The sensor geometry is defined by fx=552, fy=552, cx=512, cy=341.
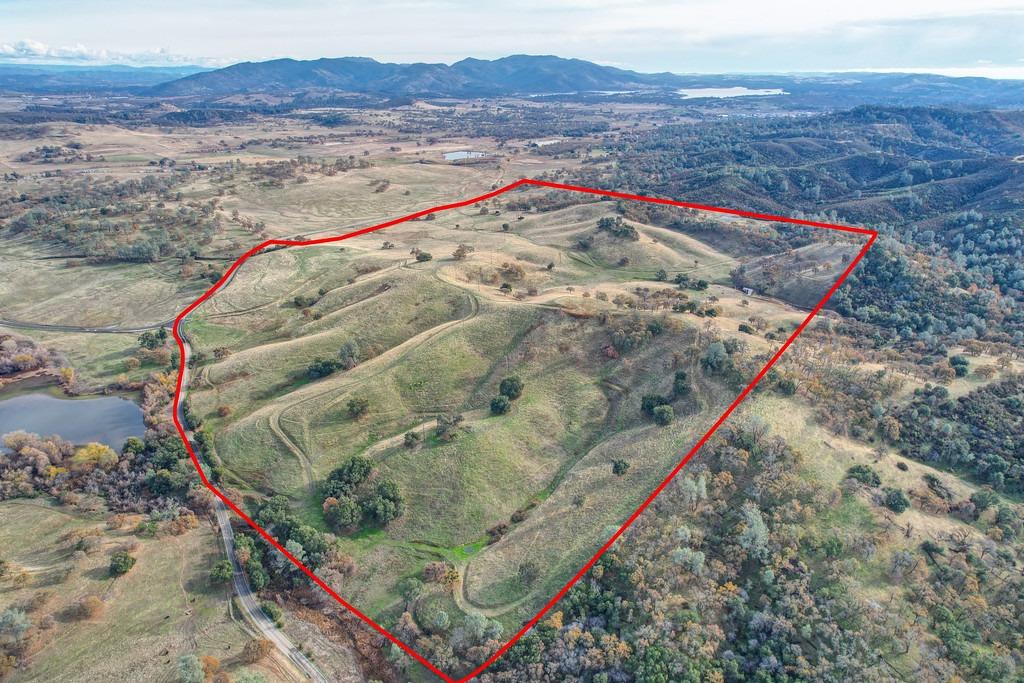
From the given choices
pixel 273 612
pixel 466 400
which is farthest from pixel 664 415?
pixel 273 612

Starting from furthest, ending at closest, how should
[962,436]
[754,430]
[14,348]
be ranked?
[14,348]
[962,436]
[754,430]

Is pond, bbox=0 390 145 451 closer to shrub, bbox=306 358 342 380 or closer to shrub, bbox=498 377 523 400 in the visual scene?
shrub, bbox=306 358 342 380

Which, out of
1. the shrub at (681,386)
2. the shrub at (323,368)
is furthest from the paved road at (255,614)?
the shrub at (681,386)

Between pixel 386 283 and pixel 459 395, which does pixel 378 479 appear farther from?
pixel 386 283

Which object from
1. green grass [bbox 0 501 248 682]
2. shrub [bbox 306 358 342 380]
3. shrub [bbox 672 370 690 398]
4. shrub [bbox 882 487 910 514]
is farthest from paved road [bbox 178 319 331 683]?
shrub [bbox 882 487 910 514]

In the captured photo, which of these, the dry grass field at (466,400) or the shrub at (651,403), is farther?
the shrub at (651,403)

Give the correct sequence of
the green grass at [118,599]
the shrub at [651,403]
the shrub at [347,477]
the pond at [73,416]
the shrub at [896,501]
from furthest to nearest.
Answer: the pond at [73,416]
the shrub at [651,403]
the shrub at [347,477]
the shrub at [896,501]
the green grass at [118,599]

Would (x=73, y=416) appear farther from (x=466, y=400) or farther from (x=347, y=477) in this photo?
(x=466, y=400)

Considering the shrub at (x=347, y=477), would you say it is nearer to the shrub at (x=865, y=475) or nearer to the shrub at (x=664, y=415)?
the shrub at (x=664, y=415)

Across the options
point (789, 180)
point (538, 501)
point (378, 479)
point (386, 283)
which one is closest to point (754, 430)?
point (538, 501)
